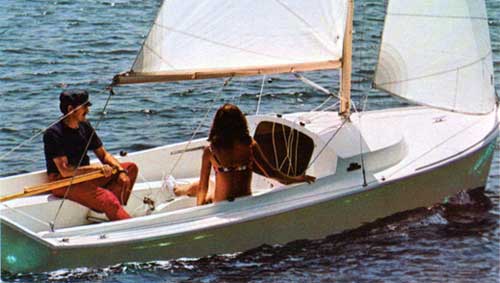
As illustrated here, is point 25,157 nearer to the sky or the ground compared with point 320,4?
nearer to the ground

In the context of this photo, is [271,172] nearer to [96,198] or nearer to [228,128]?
[228,128]

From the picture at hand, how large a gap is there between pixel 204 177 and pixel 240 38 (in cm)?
132

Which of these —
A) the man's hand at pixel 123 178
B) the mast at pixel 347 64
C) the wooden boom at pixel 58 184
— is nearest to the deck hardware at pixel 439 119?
the mast at pixel 347 64

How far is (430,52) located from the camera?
11.8 metres

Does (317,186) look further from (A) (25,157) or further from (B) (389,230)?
(A) (25,157)

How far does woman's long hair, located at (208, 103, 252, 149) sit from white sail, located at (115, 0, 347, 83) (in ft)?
1.68

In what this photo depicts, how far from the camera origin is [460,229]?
12.0 m

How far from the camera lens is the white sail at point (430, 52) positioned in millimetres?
11703

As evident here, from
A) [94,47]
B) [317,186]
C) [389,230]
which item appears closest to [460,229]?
[389,230]

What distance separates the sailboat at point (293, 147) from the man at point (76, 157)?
0.78ft

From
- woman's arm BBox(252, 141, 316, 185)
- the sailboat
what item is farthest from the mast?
Result: woman's arm BBox(252, 141, 316, 185)

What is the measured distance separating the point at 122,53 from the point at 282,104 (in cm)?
401

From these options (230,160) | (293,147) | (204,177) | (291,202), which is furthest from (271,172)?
(293,147)

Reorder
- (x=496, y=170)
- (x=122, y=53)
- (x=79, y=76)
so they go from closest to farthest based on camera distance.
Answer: (x=496, y=170)
(x=79, y=76)
(x=122, y=53)
